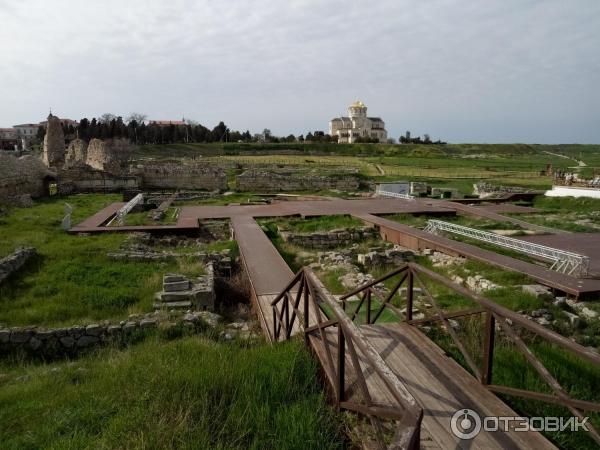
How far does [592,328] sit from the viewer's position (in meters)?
6.55

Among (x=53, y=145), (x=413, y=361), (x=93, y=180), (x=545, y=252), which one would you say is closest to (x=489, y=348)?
(x=413, y=361)

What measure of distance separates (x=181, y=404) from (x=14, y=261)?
7237 millimetres

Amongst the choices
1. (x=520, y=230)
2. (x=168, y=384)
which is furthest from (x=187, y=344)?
(x=520, y=230)

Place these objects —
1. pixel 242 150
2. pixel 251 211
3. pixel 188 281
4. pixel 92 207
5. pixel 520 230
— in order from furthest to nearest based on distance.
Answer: pixel 242 150
pixel 92 207
pixel 251 211
pixel 520 230
pixel 188 281

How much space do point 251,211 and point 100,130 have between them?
7158 centimetres

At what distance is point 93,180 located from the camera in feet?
88.4

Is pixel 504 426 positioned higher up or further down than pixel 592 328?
higher up

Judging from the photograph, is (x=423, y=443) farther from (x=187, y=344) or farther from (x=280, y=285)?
(x=280, y=285)

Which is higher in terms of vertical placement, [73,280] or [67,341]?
[73,280]

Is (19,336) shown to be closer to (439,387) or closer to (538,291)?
(439,387)

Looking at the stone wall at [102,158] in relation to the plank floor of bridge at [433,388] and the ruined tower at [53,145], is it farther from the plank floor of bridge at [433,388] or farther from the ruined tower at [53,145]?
the plank floor of bridge at [433,388]

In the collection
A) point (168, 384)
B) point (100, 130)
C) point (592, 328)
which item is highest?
point (100, 130)

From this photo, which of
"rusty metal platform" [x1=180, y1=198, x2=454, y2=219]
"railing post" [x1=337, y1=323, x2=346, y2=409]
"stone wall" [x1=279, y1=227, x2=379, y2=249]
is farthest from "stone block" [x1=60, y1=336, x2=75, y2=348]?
"rusty metal platform" [x1=180, y1=198, x2=454, y2=219]

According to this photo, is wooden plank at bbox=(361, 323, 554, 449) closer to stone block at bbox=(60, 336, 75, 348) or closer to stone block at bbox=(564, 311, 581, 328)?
stone block at bbox=(564, 311, 581, 328)
